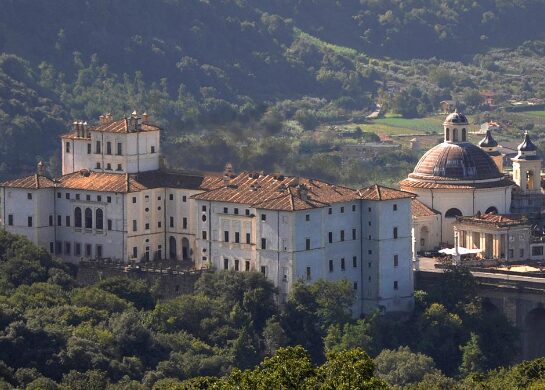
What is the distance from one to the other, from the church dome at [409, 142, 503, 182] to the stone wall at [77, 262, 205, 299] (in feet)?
52.9

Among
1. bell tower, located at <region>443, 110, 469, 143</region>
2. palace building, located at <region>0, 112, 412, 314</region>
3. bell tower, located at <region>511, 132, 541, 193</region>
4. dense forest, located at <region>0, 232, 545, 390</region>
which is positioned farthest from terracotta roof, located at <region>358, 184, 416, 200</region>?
bell tower, located at <region>511, 132, 541, 193</region>

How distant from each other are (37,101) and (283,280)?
6387 cm

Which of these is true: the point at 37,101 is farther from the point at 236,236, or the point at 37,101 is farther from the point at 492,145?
the point at 236,236

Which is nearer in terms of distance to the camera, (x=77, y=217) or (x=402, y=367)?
(x=402, y=367)

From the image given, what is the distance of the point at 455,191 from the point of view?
444 feet

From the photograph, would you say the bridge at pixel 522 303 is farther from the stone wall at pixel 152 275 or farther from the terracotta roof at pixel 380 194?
the stone wall at pixel 152 275

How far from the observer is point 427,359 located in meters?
118

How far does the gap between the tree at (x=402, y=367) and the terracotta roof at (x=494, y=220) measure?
571 inches

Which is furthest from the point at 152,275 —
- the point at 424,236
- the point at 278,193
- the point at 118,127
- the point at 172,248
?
the point at 424,236

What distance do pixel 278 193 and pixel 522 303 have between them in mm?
10992

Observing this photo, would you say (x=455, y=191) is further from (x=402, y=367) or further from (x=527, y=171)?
(x=402, y=367)

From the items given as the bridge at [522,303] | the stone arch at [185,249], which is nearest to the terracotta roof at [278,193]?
the stone arch at [185,249]

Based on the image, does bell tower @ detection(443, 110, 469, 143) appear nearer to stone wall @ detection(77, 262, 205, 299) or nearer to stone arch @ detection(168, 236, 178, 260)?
stone arch @ detection(168, 236, 178, 260)

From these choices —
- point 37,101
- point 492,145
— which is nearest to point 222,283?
point 492,145
